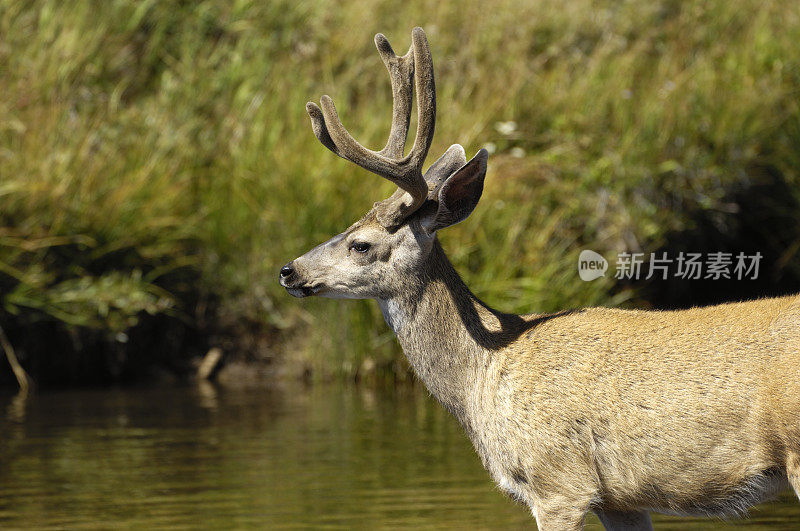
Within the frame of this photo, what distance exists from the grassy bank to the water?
94cm

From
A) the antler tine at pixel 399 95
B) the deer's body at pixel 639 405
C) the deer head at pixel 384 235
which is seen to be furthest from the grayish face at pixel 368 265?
the antler tine at pixel 399 95

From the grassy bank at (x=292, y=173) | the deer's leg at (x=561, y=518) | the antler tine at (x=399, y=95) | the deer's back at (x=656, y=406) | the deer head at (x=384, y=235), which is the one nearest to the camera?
the deer's back at (x=656, y=406)

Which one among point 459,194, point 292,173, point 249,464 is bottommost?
point 249,464

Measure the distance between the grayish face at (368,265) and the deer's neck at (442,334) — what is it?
0.11m

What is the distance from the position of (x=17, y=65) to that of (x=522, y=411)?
31.9 feet

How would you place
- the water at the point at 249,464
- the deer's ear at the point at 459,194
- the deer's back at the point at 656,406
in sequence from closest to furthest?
the deer's back at the point at 656,406
the deer's ear at the point at 459,194
the water at the point at 249,464

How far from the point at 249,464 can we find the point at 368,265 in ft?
11.5

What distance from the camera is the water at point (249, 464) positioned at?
25.3 ft

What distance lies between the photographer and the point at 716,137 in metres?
14.2

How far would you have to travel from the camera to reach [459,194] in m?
6.28

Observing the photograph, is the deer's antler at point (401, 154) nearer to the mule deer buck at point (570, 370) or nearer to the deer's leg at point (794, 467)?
the mule deer buck at point (570, 370)

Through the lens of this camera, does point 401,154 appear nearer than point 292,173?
Yes

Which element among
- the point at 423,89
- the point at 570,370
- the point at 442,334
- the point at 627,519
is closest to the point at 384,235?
the point at 442,334

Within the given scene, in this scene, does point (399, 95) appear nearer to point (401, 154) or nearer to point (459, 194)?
point (401, 154)
